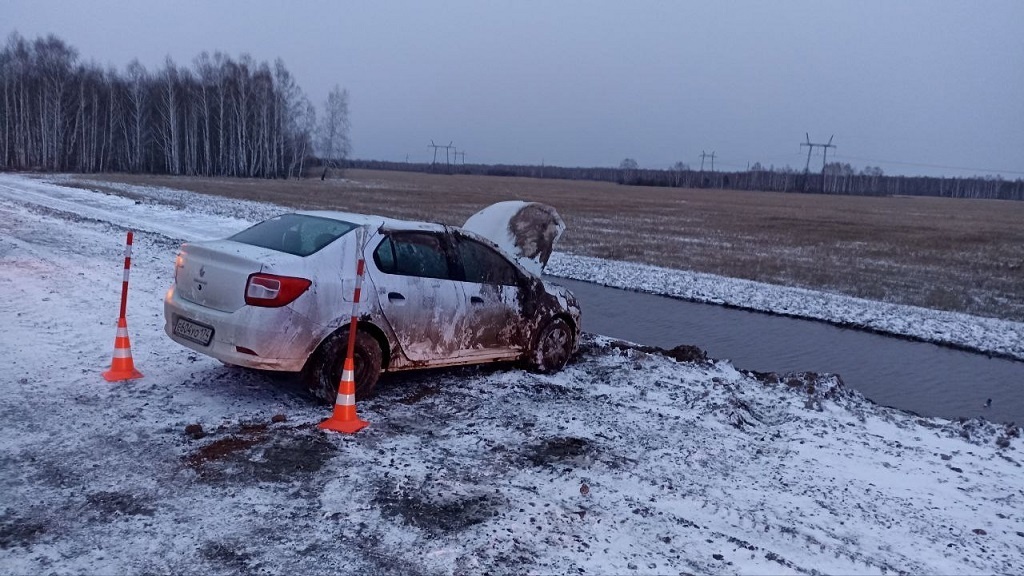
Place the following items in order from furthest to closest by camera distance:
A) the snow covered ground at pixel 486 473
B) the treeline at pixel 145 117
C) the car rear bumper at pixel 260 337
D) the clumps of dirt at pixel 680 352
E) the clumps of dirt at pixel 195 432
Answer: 1. the treeline at pixel 145 117
2. the clumps of dirt at pixel 680 352
3. the car rear bumper at pixel 260 337
4. the clumps of dirt at pixel 195 432
5. the snow covered ground at pixel 486 473

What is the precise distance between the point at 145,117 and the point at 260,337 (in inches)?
3332

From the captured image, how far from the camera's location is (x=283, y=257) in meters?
6.09

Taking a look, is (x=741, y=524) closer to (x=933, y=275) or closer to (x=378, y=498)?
(x=378, y=498)

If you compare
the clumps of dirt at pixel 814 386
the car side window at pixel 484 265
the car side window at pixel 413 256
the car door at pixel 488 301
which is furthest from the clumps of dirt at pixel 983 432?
the car side window at pixel 413 256

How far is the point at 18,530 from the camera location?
4.01 metres

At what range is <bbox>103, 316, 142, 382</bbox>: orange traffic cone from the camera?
6.71 meters

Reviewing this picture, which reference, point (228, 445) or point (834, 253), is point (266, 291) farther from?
point (834, 253)

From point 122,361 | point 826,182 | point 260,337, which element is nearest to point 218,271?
point 260,337

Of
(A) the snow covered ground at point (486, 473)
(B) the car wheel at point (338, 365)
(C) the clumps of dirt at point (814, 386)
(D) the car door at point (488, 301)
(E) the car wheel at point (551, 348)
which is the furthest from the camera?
(E) the car wheel at point (551, 348)

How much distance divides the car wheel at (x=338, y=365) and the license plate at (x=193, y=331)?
0.80 metres

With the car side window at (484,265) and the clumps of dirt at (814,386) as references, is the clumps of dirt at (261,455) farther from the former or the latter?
the clumps of dirt at (814,386)

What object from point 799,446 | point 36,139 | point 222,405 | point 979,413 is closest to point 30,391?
point 222,405

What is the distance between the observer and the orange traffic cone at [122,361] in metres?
6.71

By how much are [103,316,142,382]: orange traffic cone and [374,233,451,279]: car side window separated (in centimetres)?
240
